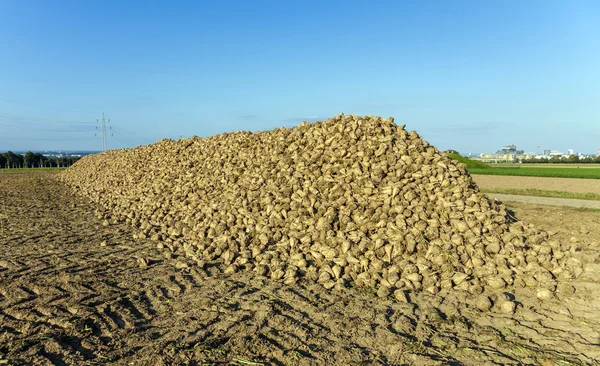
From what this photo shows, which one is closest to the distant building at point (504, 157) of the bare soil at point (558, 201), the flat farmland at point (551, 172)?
the flat farmland at point (551, 172)

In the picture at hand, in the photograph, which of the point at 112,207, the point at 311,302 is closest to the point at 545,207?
the point at 311,302

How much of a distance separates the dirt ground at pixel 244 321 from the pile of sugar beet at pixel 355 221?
0.42m

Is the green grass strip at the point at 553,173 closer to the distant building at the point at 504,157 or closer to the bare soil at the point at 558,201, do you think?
the bare soil at the point at 558,201

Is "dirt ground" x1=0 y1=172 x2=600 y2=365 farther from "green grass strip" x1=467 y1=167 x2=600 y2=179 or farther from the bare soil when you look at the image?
"green grass strip" x1=467 y1=167 x2=600 y2=179

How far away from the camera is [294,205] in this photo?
7945 millimetres

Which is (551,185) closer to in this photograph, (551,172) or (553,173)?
(553,173)

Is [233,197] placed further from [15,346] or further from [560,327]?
[560,327]

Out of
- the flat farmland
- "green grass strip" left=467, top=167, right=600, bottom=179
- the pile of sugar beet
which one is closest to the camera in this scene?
the pile of sugar beet

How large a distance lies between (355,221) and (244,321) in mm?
3300

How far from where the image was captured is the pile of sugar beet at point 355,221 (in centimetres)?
620

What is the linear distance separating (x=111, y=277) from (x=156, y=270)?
687mm

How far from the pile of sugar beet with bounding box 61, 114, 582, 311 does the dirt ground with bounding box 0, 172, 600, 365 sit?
1.37ft

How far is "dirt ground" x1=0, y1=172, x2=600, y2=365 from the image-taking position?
3.98 m

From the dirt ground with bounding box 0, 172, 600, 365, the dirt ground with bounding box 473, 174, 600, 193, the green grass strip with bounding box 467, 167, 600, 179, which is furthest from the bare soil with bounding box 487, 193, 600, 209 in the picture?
the green grass strip with bounding box 467, 167, 600, 179
